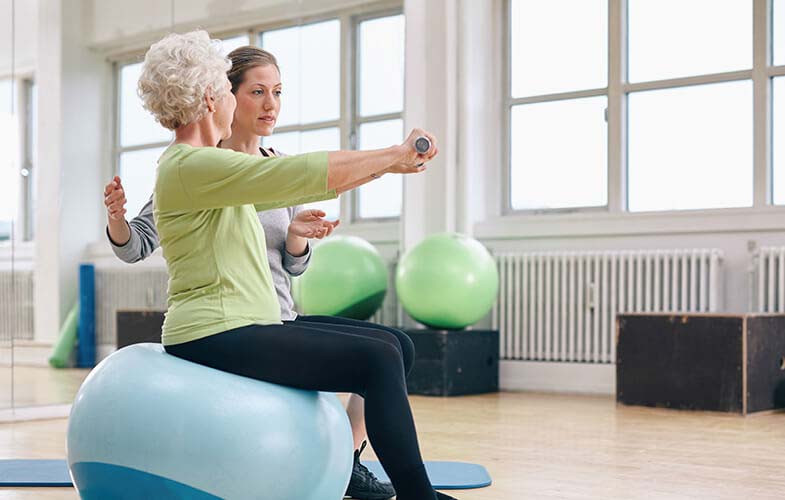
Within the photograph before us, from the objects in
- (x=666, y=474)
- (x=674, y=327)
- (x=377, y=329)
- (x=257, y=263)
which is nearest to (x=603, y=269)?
(x=674, y=327)

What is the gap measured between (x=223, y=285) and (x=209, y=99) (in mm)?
360

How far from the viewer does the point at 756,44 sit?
5.19 meters

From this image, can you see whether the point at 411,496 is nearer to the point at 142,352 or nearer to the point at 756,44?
the point at 142,352

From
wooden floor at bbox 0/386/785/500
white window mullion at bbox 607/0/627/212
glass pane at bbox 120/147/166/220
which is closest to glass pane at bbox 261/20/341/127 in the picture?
glass pane at bbox 120/147/166/220

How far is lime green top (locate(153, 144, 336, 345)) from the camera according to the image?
182cm

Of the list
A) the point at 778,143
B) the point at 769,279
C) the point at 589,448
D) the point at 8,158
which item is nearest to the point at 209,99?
the point at 589,448

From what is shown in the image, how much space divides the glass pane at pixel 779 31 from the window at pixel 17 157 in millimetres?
3589

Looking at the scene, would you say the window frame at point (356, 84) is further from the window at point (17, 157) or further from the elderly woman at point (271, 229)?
the elderly woman at point (271, 229)

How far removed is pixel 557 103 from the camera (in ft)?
19.3

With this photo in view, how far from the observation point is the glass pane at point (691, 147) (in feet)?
17.3

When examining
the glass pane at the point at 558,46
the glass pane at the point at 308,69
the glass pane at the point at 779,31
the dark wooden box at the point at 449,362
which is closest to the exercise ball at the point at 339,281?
the dark wooden box at the point at 449,362

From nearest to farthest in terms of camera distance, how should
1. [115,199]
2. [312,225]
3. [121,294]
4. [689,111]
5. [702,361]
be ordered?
[115,199]
[312,225]
[702,361]
[121,294]
[689,111]

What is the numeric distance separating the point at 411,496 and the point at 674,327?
120 inches

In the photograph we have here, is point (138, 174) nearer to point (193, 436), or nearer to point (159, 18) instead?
point (159, 18)
